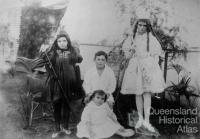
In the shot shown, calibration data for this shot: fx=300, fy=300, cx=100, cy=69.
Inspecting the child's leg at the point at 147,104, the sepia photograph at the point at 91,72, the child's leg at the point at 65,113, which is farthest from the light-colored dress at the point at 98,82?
the child's leg at the point at 147,104

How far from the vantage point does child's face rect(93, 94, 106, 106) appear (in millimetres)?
3318

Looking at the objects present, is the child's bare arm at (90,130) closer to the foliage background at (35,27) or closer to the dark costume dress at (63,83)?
the dark costume dress at (63,83)

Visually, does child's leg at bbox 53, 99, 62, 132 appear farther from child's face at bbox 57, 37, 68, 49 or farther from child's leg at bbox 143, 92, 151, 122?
child's leg at bbox 143, 92, 151, 122

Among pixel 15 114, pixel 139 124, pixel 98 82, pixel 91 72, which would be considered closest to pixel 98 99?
pixel 98 82

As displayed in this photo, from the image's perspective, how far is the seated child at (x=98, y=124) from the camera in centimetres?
328

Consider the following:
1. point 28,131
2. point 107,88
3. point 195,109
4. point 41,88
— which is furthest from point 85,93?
point 195,109

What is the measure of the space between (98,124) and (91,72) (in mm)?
576

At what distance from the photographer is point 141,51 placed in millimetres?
3420

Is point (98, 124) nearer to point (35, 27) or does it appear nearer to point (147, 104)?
point (147, 104)

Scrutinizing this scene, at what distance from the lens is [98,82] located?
3.33 metres

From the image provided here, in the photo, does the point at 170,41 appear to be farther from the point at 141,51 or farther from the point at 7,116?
the point at 7,116

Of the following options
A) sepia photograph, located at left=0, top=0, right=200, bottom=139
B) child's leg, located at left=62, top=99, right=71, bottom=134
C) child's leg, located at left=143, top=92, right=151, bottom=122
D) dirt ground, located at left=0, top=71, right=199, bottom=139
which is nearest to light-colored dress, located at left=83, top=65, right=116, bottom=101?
sepia photograph, located at left=0, top=0, right=200, bottom=139

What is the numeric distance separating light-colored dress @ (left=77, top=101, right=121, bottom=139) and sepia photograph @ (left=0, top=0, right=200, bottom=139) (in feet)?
0.04

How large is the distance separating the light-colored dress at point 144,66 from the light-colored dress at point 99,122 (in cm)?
47
